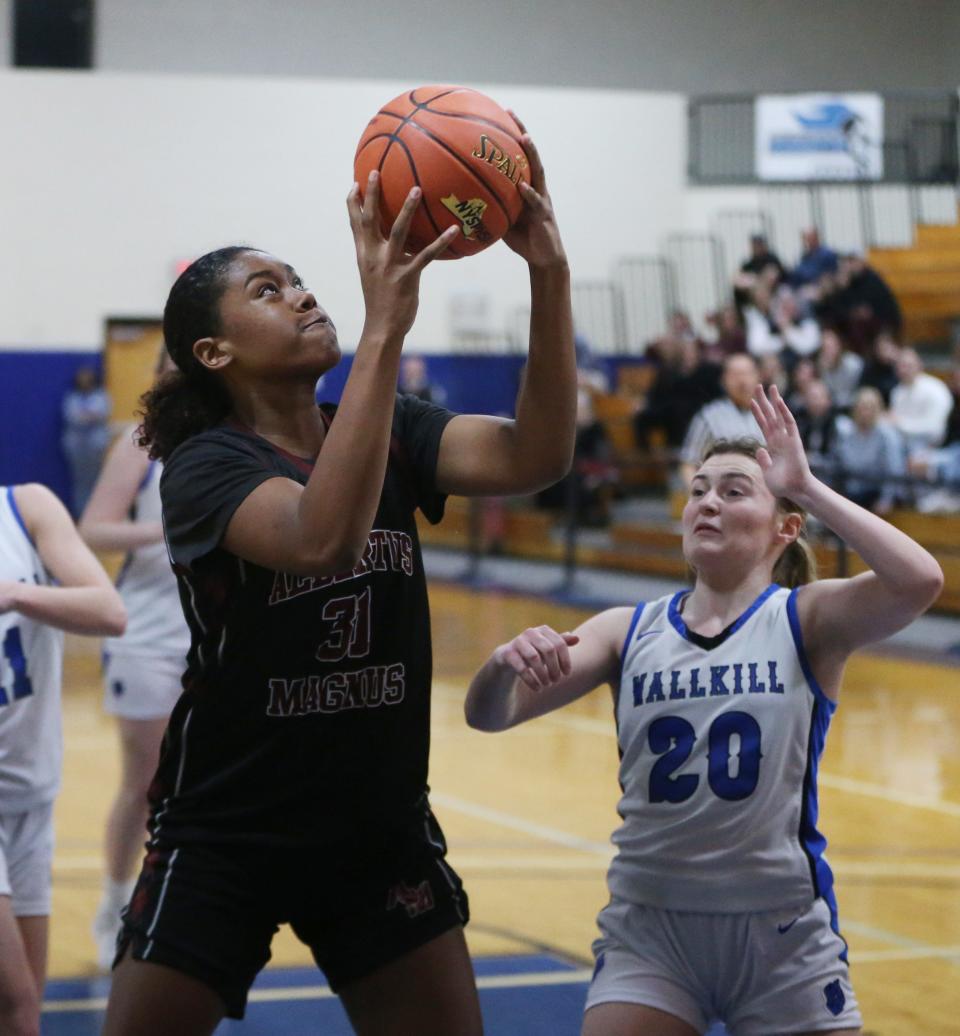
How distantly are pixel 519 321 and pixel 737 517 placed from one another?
61.0 ft

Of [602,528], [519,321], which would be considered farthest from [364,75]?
[602,528]

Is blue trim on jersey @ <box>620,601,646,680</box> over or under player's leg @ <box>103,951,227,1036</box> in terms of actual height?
over

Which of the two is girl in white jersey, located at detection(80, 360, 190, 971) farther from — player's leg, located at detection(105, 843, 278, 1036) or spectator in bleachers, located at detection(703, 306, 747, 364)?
spectator in bleachers, located at detection(703, 306, 747, 364)

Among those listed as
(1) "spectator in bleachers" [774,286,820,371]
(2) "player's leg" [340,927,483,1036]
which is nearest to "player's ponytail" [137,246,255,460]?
(2) "player's leg" [340,927,483,1036]

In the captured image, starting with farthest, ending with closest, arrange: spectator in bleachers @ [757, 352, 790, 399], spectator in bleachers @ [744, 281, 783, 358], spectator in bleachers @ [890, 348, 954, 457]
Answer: spectator in bleachers @ [744, 281, 783, 358] → spectator in bleachers @ [757, 352, 790, 399] → spectator in bleachers @ [890, 348, 954, 457]

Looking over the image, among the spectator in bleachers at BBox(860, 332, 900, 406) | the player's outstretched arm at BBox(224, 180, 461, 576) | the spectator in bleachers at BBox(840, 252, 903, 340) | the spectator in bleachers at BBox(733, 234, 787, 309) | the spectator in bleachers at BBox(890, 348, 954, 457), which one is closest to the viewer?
the player's outstretched arm at BBox(224, 180, 461, 576)

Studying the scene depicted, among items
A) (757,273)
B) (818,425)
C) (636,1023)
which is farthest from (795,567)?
(757,273)

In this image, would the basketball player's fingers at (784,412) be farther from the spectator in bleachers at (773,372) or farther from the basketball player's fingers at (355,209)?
the spectator in bleachers at (773,372)

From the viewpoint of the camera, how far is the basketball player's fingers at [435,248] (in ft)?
8.57

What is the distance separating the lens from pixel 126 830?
200 inches

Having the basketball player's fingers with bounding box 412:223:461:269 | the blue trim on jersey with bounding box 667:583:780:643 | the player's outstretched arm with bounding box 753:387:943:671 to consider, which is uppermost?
the basketball player's fingers with bounding box 412:223:461:269

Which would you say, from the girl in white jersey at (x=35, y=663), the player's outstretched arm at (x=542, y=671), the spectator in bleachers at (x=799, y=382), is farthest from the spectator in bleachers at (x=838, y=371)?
the player's outstretched arm at (x=542, y=671)

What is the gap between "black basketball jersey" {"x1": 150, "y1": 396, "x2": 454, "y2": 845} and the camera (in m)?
2.75

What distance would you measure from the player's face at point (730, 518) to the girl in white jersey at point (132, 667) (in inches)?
87.9
